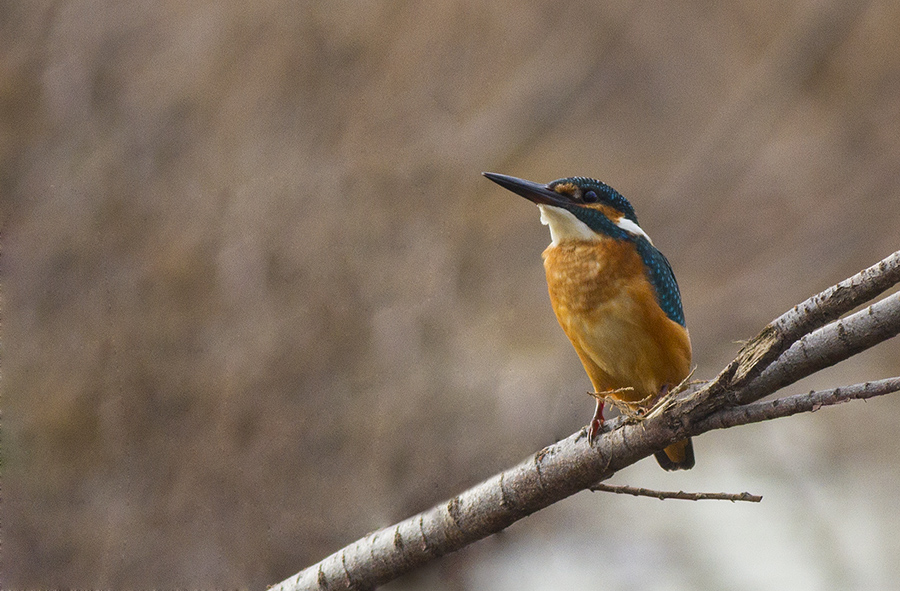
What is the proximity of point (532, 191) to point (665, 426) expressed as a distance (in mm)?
455

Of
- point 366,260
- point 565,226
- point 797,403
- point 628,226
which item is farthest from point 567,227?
point 366,260

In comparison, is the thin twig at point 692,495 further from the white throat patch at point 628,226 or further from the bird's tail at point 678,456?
the white throat patch at point 628,226

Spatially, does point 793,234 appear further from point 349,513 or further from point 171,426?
point 171,426

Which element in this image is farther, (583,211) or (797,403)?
(583,211)

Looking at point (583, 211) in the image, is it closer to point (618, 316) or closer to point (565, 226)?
point (565, 226)

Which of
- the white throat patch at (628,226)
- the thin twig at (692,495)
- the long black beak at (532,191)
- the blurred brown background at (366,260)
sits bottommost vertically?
the thin twig at (692,495)

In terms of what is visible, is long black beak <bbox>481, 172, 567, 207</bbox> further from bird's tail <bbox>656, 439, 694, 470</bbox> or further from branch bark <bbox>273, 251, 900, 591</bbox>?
bird's tail <bbox>656, 439, 694, 470</bbox>

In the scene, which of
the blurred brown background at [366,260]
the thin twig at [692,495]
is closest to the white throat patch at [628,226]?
the thin twig at [692,495]

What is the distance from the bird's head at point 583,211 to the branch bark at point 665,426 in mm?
377

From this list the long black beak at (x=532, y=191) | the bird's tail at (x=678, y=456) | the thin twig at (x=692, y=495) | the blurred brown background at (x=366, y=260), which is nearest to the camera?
the thin twig at (x=692, y=495)

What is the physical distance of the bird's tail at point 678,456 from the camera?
1372 mm

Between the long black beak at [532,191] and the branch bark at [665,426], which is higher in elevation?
the long black beak at [532,191]

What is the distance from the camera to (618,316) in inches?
49.6

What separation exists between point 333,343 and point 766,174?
222 centimetres
